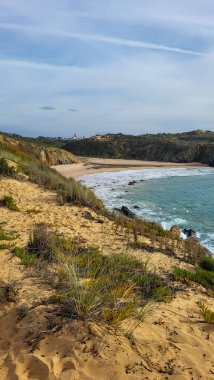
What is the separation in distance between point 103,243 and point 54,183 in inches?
400

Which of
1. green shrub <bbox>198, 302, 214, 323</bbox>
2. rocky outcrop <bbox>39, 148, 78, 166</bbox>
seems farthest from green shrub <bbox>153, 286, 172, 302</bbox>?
rocky outcrop <bbox>39, 148, 78, 166</bbox>

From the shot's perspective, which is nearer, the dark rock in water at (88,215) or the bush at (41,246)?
the bush at (41,246)

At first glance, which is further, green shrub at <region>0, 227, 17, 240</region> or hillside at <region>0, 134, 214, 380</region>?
green shrub at <region>0, 227, 17, 240</region>

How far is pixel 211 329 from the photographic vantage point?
216 inches

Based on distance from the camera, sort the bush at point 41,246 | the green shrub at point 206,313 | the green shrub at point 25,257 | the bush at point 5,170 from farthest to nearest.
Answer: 1. the bush at point 5,170
2. the bush at point 41,246
3. the green shrub at point 25,257
4. the green shrub at point 206,313

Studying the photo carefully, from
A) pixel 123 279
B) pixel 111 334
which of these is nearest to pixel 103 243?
pixel 123 279

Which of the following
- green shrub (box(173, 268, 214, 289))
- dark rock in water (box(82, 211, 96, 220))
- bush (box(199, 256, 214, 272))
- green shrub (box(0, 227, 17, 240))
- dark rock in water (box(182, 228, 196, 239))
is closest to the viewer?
green shrub (box(173, 268, 214, 289))

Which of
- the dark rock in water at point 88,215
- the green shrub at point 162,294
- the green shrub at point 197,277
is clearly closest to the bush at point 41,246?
the green shrub at point 162,294

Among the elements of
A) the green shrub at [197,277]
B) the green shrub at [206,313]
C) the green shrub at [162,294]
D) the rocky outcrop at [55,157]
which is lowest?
the green shrub at [197,277]

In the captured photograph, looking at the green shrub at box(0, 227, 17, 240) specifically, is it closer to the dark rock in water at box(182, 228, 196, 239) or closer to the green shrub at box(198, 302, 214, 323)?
the green shrub at box(198, 302, 214, 323)

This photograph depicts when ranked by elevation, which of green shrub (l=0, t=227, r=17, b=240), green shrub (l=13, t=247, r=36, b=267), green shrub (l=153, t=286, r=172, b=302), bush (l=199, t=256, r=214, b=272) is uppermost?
green shrub (l=13, t=247, r=36, b=267)

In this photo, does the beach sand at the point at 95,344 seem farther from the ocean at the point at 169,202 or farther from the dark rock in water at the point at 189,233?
the dark rock in water at the point at 189,233

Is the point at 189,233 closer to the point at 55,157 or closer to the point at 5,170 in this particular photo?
the point at 5,170

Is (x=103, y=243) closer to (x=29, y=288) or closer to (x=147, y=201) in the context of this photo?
(x=29, y=288)
